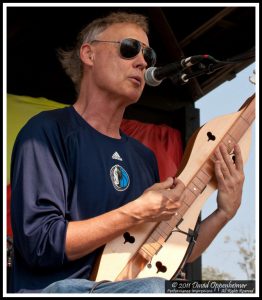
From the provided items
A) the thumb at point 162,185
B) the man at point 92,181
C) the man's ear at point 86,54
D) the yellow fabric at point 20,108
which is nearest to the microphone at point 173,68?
the man at point 92,181

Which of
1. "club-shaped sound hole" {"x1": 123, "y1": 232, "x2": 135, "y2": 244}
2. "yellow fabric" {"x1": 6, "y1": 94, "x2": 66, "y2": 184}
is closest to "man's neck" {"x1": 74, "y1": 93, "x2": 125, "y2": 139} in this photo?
"club-shaped sound hole" {"x1": 123, "y1": 232, "x2": 135, "y2": 244}

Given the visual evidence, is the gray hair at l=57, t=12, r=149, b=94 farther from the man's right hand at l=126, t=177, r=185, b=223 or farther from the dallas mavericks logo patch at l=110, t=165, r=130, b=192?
the man's right hand at l=126, t=177, r=185, b=223

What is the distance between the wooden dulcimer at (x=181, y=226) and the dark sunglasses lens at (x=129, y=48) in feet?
1.26

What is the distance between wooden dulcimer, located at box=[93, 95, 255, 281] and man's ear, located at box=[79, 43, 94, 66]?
1.74 ft

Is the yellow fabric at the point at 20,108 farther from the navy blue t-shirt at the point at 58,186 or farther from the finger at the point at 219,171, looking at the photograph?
the finger at the point at 219,171

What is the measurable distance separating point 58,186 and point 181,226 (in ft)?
1.56

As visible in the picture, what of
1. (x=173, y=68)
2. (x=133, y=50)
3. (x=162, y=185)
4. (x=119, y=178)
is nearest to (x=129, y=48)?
(x=133, y=50)

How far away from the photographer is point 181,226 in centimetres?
200

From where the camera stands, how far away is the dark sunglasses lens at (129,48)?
2.15 metres

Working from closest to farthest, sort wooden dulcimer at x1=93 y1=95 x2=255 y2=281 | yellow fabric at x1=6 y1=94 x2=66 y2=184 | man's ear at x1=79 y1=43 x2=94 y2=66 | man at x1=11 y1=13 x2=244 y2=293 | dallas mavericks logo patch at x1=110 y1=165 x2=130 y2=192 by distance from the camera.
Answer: man at x1=11 y1=13 x2=244 y2=293
wooden dulcimer at x1=93 y1=95 x2=255 y2=281
dallas mavericks logo patch at x1=110 y1=165 x2=130 y2=192
man's ear at x1=79 y1=43 x2=94 y2=66
yellow fabric at x1=6 y1=94 x2=66 y2=184

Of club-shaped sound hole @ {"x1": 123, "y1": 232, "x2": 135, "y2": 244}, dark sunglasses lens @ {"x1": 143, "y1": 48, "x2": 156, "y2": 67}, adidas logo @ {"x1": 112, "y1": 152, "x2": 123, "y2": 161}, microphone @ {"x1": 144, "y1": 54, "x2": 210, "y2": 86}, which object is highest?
dark sunglasses lens @ {"x1": 143, "y1": 48, "x2": 156, "y2": 67}

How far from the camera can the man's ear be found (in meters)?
2.31

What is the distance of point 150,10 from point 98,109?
1266mm

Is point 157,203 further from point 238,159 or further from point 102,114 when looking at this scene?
point 102,114
